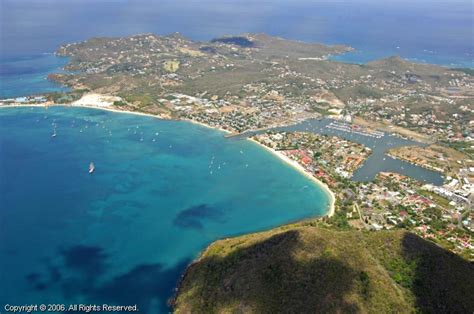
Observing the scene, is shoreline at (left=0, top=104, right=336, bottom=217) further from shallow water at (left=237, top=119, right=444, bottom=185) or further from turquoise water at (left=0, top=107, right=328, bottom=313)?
shallow water at (left=237, top=119, right=444, bottom=185)

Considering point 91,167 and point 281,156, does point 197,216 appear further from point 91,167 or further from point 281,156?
point 281,156

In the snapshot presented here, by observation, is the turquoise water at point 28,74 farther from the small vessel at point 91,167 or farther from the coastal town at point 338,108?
the small vessel at point 91,167

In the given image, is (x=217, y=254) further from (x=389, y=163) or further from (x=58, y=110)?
(x=58, y=110)

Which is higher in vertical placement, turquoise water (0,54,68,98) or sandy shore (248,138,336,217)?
sandy shore (248,138,336,217)

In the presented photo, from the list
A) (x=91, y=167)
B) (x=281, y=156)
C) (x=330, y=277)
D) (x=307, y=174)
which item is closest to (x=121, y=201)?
Answer: (x=91, y=167)

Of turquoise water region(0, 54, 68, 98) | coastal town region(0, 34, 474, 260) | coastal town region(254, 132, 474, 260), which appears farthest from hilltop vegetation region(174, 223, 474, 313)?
turquoise water region(0, 54, 68, 98)

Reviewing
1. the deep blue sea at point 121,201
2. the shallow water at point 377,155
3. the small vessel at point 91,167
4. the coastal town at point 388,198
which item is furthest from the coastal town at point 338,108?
the small vessel at point 91,167

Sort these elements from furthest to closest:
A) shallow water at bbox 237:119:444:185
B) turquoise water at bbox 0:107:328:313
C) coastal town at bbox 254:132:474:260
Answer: shallow water at bbox 237:119:444:185
coastal town at bbox 254:132:474:260
turquoise water at bbox 0:107:328:313
